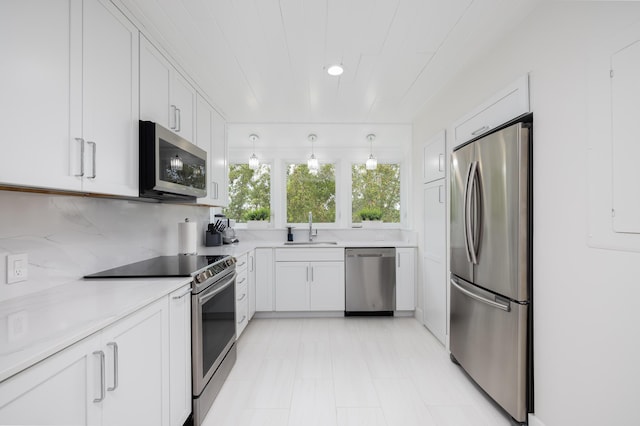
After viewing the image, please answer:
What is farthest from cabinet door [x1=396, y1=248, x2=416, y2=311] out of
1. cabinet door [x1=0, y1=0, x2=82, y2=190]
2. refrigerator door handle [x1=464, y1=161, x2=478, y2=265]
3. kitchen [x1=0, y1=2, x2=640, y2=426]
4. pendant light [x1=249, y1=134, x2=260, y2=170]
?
cabinet door [x1=0, y1=0, x2=82, y2=190]

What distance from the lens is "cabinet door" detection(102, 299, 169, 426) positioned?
42.8 inches

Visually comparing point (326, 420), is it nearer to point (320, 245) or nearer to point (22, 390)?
point (22, 390)

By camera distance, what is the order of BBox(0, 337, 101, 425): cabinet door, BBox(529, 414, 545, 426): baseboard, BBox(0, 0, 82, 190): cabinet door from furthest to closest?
BBox(529, 414, 545, 426): baseboard → BBox(0, 0, 82, 190): cabinet door → BBox(0, 337, 101, 425): cabinet door

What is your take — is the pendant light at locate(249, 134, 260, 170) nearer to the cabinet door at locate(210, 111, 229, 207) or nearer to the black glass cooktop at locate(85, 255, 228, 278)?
the cabinet door at locate(210, 111, 229, 207)

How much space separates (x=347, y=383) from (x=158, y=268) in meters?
1.60

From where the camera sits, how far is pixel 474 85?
2.33m

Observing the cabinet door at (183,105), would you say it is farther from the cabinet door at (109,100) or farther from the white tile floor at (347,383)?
the white tile floor at (347,383)

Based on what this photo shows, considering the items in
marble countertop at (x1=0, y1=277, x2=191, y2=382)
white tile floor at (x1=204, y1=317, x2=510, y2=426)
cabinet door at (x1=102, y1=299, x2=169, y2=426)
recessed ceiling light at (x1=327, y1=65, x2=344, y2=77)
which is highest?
recessed ceiling light at (x1=327, y1=65, x2=344, y2=77)

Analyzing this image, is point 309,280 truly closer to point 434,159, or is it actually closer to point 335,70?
point 434,159

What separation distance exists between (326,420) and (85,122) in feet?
Result: 6.86

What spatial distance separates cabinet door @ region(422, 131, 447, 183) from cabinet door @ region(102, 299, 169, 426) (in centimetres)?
258

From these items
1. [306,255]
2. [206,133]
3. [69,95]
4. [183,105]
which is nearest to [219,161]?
[206,133]

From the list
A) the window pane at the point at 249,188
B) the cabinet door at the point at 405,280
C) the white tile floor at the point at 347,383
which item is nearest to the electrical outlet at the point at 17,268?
the white tile floor at the point at 347,383

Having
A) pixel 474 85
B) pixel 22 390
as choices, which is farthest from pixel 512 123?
pixel 22 390
